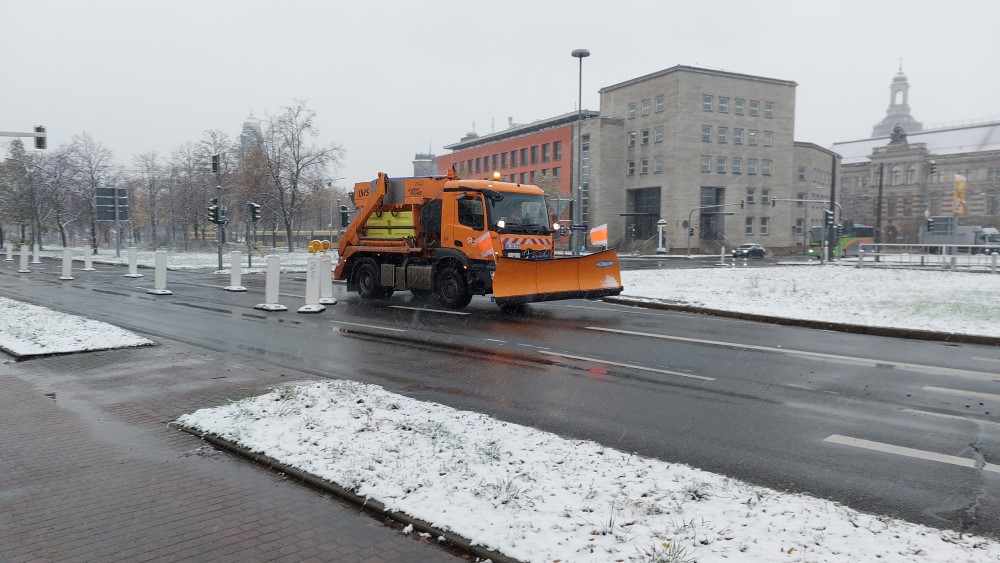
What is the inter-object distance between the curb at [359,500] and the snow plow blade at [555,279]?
9584 mm

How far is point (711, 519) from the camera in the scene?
4004 millimetres

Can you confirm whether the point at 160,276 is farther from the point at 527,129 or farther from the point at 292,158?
the point at 527,129

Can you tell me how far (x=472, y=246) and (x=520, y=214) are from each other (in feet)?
4.76

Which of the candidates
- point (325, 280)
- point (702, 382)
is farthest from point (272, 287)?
point (702, 382)

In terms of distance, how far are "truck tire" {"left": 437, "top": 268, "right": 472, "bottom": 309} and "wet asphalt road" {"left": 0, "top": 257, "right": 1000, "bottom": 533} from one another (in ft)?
1.30

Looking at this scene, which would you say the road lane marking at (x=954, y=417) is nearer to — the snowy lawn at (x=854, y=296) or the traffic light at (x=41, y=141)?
the snowy lawn at (x=854, y=296)

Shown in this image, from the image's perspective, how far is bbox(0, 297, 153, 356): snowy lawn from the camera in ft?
33.0

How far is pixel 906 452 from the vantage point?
564cm

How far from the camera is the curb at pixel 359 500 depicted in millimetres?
3758

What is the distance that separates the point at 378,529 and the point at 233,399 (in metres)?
3.62

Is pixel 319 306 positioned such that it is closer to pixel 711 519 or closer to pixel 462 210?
pixel 462 210

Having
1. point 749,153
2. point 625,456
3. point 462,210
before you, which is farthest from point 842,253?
point 625,456

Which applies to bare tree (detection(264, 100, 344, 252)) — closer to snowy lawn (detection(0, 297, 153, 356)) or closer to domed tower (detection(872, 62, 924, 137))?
snowy lawn (detection(0, 297, 153, 356))

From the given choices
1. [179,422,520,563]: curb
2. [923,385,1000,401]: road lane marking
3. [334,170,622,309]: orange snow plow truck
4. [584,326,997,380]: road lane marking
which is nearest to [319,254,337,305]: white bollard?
[334,170,622,309]: orange snow plow truck
